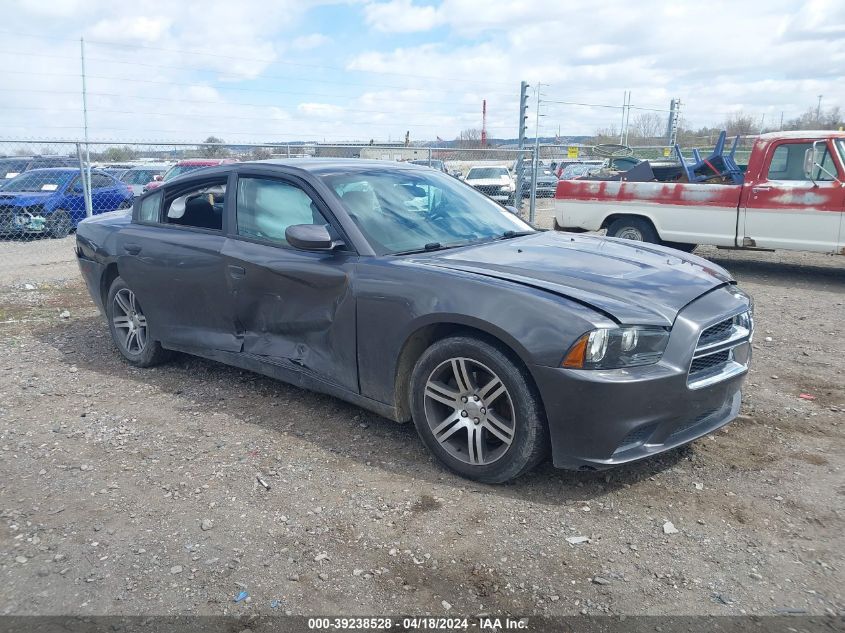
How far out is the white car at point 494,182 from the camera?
68.8 ft

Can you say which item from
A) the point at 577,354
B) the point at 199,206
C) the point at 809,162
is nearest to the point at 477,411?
the point at 577,354

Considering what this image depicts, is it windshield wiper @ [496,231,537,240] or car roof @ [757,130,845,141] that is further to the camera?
car roof @ [757,130,845,141]

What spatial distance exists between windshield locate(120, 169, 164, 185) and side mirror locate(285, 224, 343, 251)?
16.6m

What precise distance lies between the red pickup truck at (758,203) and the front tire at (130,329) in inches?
298

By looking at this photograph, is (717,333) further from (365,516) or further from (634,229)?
(634,229)

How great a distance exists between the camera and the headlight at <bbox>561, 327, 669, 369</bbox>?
3.13m

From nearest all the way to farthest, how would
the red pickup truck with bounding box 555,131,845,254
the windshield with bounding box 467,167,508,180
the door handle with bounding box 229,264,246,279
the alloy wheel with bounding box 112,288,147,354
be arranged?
1. the door handle with bounding box 229,264,246,279
2. the alloy wheel with bounding box 112,288,147,354
3. the red pickup truck with bounding box 555,131,845,254
4. the windshield with bounding box 467,167,508,180

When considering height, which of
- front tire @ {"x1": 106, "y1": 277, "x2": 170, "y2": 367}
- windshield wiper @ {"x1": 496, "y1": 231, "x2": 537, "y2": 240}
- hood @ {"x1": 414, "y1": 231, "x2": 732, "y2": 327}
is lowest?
front tire @ {"x1": 106, "y1": 277, "x2": 170, "y2": 367}

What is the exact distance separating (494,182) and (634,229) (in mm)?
12006

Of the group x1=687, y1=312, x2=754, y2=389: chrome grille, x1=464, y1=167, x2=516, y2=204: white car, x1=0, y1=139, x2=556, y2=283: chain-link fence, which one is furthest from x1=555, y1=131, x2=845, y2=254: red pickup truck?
x1=464, y1=167, x2=516, y2=204: white car

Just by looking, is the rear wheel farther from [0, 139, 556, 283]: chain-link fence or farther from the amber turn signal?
the amber turn signal

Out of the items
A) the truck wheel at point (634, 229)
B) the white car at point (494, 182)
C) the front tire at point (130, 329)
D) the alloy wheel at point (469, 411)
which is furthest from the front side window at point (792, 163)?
the white car at point (494, 182)

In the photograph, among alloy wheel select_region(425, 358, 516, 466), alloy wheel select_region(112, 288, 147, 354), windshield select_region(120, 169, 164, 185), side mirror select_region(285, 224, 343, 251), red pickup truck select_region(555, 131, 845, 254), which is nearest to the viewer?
alloy wheel select_region(425, 358, 516, 466)

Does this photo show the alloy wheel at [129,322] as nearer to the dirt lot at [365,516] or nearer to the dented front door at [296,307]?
the dirt lot at [365,516]
